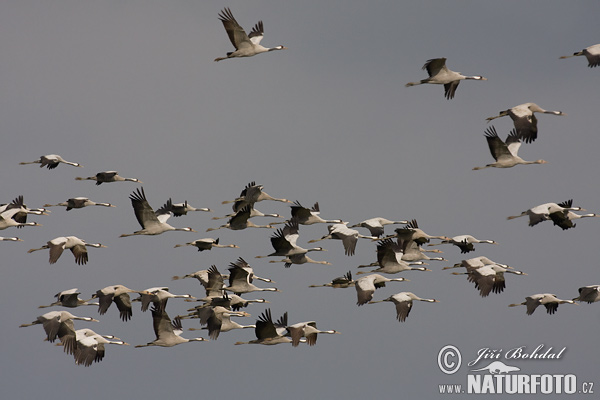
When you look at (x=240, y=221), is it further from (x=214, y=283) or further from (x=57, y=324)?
(x=57, y=324)

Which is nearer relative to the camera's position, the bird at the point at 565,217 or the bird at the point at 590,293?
the bird at the point at 565,217

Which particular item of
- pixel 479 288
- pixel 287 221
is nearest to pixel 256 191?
pixel 287 221

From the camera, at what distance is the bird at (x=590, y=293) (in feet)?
159

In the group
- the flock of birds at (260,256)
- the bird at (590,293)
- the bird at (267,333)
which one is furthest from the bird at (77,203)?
the bird at (590,293)

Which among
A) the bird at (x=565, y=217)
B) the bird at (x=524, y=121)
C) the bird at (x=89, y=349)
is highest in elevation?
the bird at (x=524, y=121)

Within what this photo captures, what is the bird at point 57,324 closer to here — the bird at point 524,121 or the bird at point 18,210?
the bird at point 18,210

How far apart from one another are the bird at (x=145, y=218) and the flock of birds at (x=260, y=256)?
28 mm

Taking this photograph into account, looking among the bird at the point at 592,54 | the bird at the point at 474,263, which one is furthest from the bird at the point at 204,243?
the bird at the point at 592,54

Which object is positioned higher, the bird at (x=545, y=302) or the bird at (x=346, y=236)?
the bird at (x=346, y=236)

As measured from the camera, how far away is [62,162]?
4919 cm

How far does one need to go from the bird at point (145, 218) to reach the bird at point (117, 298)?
1.58 meters

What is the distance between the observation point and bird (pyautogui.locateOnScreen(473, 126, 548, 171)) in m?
46.7

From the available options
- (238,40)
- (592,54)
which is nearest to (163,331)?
(238,40)

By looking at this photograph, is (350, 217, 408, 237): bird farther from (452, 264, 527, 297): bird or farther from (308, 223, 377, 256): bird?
(452, 264, 527, 297): bird
